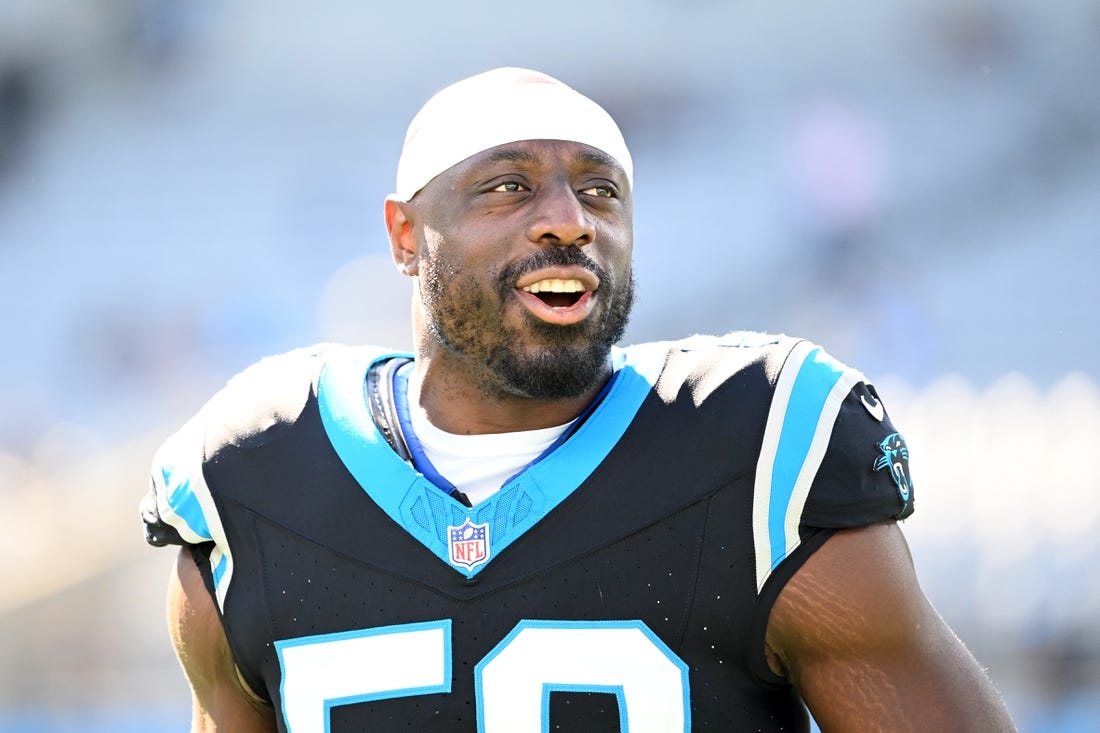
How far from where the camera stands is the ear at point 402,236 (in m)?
1.98

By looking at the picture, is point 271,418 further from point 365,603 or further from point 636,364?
point 636,364

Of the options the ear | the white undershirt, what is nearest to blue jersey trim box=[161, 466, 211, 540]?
the white undershirt

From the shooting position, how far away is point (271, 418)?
1.86 m

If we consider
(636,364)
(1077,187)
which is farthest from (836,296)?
(636,364)

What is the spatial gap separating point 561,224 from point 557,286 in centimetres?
8

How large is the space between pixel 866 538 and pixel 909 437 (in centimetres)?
359

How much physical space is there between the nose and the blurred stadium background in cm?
332

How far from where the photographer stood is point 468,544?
167cm

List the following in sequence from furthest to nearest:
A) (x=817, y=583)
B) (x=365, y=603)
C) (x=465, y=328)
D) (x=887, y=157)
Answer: (x=887, y=157) < (x=465, y=328) < (x=365, y=603) < (x=817, y=583)

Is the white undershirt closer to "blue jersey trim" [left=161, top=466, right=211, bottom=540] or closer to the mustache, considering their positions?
the mustache

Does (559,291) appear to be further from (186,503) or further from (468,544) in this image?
(186,503)

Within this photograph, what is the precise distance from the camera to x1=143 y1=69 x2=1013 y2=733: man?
1556 mm

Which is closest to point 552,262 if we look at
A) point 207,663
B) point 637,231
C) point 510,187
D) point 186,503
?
point 510,187

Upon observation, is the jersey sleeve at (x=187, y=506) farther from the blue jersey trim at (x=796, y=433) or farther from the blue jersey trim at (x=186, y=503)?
the blue jersey trim at (x=796, y=433)
